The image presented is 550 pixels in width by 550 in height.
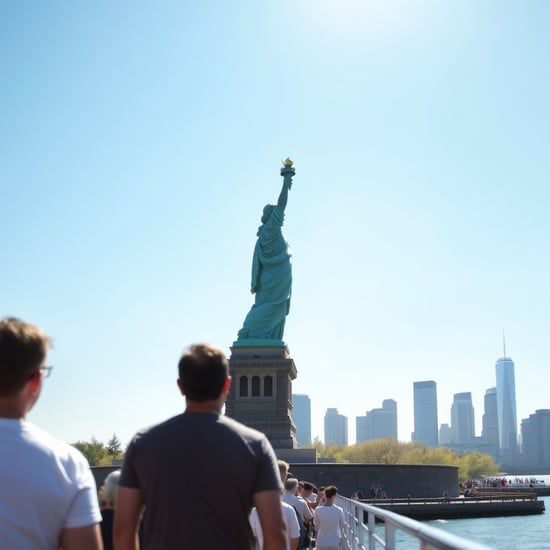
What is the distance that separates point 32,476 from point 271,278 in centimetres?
5037

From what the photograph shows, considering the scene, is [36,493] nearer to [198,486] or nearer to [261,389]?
[198,486]

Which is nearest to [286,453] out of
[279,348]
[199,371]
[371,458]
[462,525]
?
[279,348]

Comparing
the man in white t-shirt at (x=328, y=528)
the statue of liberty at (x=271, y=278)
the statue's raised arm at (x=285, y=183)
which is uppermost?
the statue's raised arm at (x=285, y=183)

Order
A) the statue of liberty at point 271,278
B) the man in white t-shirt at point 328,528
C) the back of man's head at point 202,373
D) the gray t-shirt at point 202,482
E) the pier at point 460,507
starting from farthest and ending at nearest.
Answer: the statue of liberty at point 271,278
the pier at point 460,507
the man in white t-shirt at point 328,528
the back of man's head at point 202,373
the gray t-shirt at point 202,482

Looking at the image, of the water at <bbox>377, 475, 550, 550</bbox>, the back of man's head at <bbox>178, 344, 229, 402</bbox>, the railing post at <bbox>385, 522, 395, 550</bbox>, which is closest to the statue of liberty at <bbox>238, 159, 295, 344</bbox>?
the water at <bbox>377, 475, 550, 550</bbox>

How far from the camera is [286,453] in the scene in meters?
47.4

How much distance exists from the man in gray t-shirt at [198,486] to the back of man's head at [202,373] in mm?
101

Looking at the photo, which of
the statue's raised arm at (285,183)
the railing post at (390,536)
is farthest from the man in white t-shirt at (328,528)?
the statue's raised arm at (285,183)

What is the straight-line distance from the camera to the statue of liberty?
5259cm

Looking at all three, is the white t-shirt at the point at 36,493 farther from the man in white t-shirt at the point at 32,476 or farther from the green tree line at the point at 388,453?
the green tree line at the point at 388,453

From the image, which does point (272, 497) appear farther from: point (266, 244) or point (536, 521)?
point (266, 244)

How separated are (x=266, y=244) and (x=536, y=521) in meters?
22.6

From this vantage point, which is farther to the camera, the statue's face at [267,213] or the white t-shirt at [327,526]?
the statue's face at [267,213]

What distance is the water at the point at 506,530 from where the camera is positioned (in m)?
32.0
